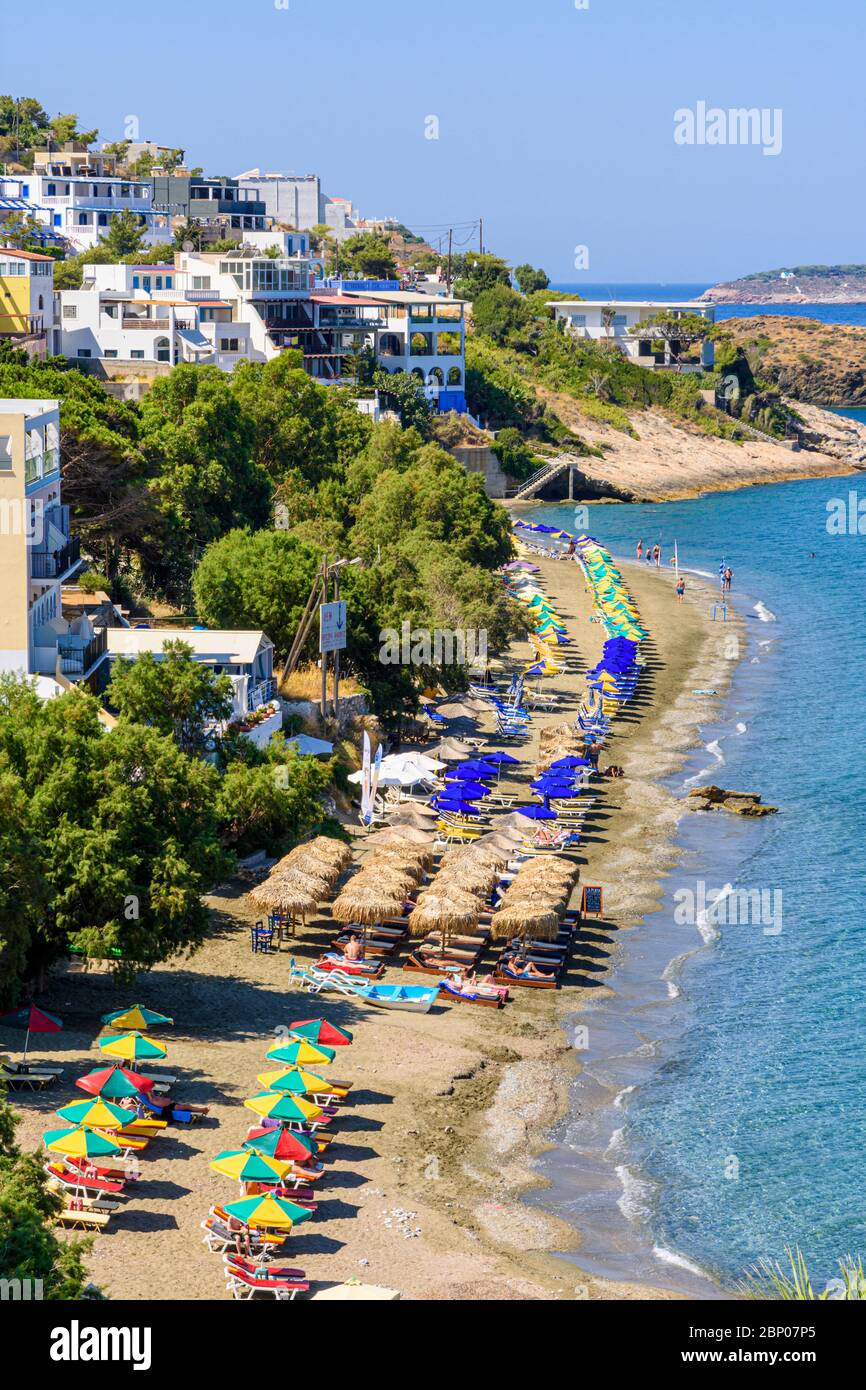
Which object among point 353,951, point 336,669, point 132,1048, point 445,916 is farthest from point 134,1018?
point 336,669

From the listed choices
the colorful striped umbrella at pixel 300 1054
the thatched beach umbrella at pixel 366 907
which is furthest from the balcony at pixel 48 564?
the colorful striped umbrella at pixel 300 1054

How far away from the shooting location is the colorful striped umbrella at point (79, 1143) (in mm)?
23141

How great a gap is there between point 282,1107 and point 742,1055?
10.3 metres

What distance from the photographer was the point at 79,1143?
23.2m

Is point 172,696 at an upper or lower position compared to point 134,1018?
upper

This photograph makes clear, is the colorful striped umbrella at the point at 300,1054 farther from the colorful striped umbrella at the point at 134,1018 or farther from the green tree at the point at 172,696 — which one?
the green tree at the point at 172,696

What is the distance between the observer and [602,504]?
130 metres

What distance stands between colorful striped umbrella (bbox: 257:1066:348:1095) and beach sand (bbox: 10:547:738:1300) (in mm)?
583

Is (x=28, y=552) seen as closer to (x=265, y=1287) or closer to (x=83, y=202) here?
(x=265, y=1287)

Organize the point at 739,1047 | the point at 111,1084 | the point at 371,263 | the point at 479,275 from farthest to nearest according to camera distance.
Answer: the point at 479,275, the point at 371,263, the point at 739,1047, the point at 111,1084

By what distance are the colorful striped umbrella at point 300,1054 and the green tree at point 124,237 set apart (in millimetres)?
104432

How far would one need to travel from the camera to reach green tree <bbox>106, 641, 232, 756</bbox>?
36.2 metres

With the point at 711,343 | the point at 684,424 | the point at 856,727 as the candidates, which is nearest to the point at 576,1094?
the point at 856,727

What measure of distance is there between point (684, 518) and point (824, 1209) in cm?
9862
